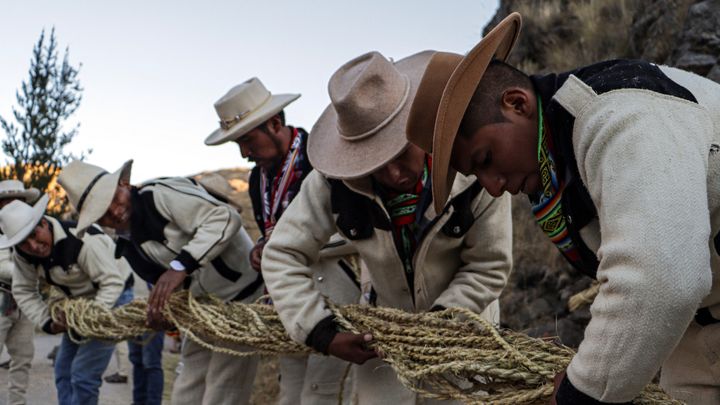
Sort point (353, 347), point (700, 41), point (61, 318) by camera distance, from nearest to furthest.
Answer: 1. point (353, 347)
2. point (61, 318)
3. point (700, 41)

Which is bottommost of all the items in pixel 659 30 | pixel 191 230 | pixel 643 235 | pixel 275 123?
pixel 659 30

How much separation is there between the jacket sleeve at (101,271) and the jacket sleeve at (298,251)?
98.6 inches

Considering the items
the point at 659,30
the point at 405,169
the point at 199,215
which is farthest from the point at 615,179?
the point at 659,30

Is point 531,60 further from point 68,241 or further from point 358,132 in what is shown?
point 358,132

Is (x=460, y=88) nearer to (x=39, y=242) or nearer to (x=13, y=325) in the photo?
(x=39, y=242)

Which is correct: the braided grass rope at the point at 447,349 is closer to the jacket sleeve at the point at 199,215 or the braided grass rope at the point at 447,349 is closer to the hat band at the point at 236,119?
the jacket sleeve at the point at 199,215

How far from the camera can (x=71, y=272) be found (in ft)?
17.7

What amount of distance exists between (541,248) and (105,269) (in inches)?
159

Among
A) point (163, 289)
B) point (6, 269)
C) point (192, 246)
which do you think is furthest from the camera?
point (6, 269)

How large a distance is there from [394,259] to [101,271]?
3.05 m

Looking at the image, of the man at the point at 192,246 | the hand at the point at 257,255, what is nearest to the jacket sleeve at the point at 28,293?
the man at the point at 192,246

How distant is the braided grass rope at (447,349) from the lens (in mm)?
2113

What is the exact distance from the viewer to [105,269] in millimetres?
5422

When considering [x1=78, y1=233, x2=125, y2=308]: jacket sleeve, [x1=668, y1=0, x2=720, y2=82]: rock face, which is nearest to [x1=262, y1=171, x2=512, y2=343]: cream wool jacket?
[x1=78, y1=233, x2=125, y2=308]: jacket sleeve
